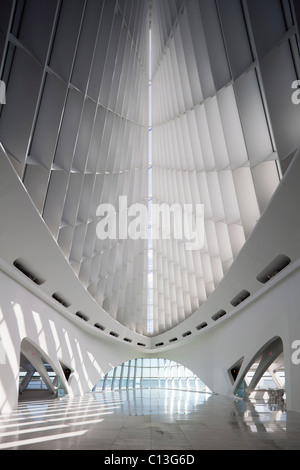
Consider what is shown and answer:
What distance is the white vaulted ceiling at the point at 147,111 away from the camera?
9.53 metres

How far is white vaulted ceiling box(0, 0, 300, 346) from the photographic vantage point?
953 cm

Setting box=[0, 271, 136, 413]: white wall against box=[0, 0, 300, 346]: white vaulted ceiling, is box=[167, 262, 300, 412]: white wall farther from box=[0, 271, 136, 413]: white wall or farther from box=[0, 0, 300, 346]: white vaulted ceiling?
box=[0, 271, 136, 413]: white wall

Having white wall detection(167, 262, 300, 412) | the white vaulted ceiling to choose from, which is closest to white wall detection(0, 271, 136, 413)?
the white vaulted ceiling

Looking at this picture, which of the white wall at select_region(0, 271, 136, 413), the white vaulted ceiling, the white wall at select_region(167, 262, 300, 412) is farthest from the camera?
the white wall at select_region(167, 262, 300, 412)

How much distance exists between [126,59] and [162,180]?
10.4 metres

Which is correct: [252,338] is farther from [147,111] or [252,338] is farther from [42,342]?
[147,111]

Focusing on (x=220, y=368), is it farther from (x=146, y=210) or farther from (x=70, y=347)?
(x=146, y=210)

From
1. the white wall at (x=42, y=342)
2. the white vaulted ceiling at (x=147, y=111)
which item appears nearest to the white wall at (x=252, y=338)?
the white vaulted ceiling at (x=147, y=111)

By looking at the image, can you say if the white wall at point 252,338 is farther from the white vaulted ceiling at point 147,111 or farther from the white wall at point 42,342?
the white wall at point 42,342

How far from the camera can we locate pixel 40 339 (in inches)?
801

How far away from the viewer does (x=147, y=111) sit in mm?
23234

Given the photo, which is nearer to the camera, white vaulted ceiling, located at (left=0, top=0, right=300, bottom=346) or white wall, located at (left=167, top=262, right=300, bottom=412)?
white vaulted ceiling, located at (left=0, top=0, right=300, bottom=346)

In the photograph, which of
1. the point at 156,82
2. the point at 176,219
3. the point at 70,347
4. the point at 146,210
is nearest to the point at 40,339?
the point at 70,347
